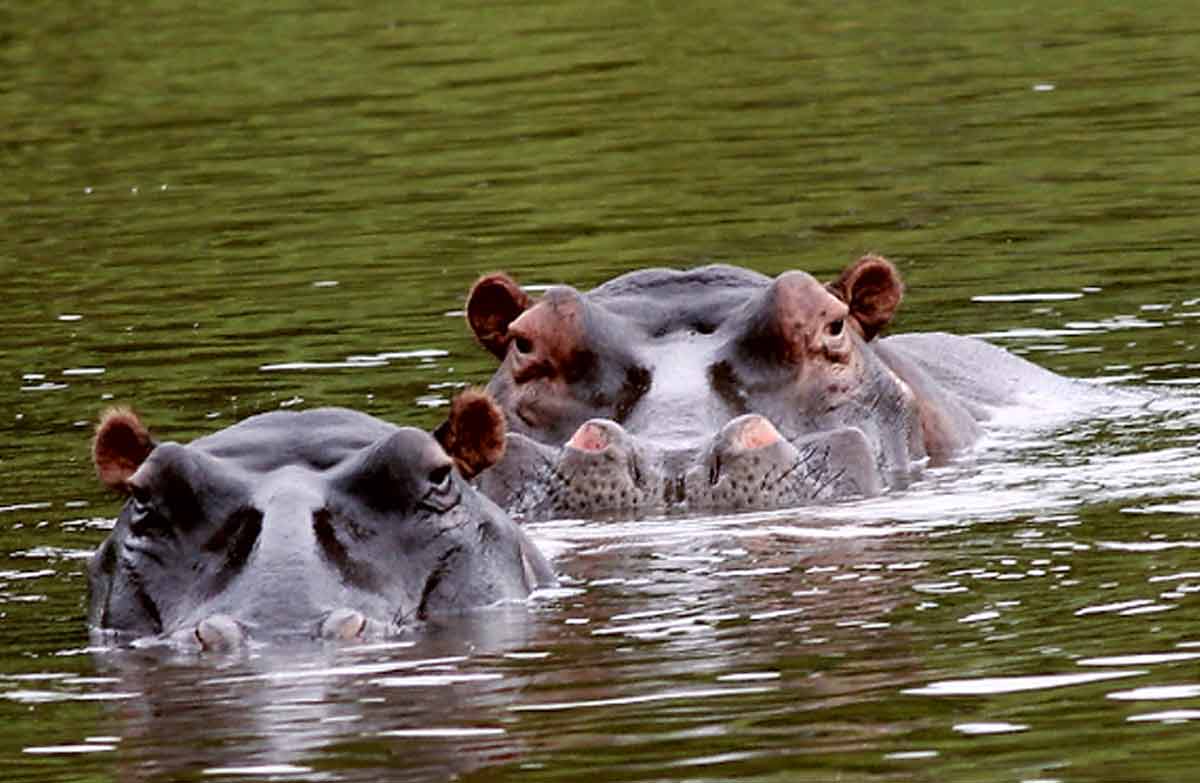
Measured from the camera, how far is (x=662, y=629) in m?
9.48

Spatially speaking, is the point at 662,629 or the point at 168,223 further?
the point at 168,223

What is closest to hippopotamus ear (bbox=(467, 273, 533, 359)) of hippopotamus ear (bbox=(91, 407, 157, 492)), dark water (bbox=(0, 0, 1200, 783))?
dark water (bbox=(0, 0, 1200, 783))

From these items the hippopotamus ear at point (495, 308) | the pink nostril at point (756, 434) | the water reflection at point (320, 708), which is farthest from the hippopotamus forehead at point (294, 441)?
the hippopotamus ear at point (495, 308)

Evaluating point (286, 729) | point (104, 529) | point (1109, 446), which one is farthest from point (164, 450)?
point (1109, 446)

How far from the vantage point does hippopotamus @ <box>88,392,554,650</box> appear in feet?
28.9

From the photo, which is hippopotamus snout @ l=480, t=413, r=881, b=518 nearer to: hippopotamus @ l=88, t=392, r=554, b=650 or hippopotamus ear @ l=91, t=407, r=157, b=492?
hippopotamus @ l=88, t=392, r=554, b=650

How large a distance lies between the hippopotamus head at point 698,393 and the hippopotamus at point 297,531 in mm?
2139

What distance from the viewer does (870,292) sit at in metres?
13.3

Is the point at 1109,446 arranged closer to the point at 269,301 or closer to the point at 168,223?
the point at 269,301

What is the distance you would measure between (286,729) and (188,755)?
28 centimetres

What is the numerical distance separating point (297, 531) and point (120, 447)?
3.03 feet

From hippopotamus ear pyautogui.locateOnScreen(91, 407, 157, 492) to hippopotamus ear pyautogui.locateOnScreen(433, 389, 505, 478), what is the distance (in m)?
0.84

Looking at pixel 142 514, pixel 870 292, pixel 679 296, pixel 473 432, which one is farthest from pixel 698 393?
pixel 142 514

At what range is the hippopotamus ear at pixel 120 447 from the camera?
31.2 ft
